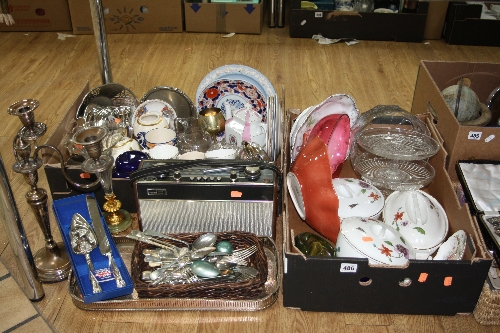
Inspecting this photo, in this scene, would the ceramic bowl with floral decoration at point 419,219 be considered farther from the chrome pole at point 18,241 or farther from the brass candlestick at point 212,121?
the chrome pole at point 18,241

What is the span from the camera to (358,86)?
7.59ft

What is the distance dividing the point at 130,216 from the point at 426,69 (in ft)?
3.38

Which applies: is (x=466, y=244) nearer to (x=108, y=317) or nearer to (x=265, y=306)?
(x=265, y=306)

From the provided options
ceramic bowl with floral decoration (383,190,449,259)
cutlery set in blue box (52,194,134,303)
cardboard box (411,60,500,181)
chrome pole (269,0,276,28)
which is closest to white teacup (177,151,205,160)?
cutlery set in blue box (52,194,134,303)

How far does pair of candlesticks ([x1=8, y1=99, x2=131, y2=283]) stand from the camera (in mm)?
1119

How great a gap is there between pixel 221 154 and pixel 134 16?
175 centimetres

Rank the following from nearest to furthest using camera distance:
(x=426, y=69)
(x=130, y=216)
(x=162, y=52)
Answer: (x=130, y=216), (x=426, y=69), (x=162, y=52)

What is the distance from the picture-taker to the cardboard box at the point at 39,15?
2.84 m

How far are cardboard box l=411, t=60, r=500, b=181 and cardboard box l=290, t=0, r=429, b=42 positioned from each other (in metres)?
1.08

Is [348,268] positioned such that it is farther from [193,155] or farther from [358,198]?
[193,155]

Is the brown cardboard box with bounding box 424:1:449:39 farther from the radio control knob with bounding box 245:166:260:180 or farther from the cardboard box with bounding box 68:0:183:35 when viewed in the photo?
the radio control knob with bounding box 245:166:260:180

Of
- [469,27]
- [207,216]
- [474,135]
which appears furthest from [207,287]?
[469,27]

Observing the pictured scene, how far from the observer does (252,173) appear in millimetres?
1190

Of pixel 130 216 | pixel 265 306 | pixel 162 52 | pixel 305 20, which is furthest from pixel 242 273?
pixel 305 20
